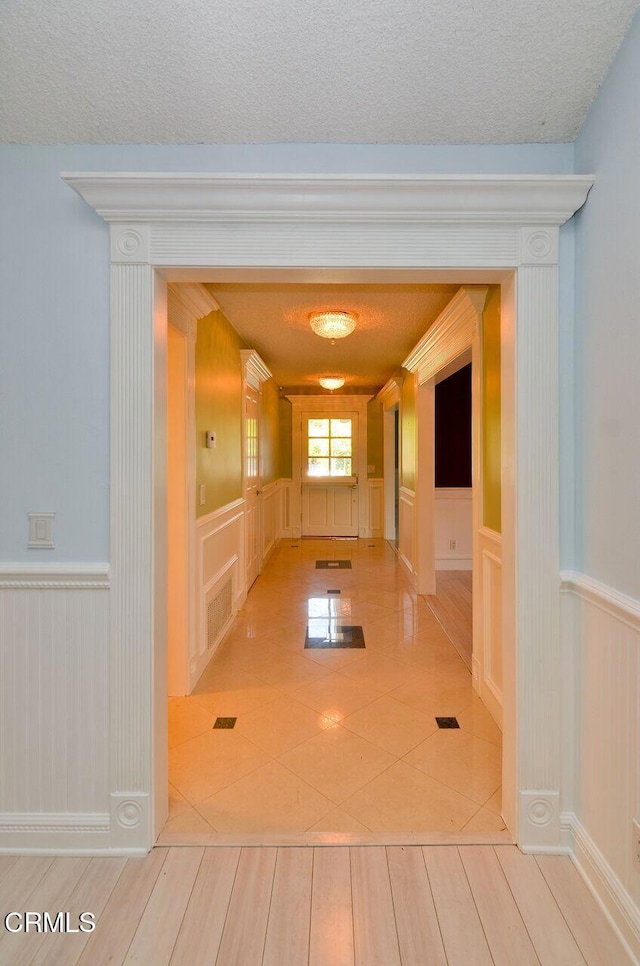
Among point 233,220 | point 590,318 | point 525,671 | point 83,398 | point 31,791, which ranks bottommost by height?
point 31,791

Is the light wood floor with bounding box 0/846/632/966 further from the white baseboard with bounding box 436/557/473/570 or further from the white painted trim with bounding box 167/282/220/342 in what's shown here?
the white baseboard with bounding box 436/557/473/570

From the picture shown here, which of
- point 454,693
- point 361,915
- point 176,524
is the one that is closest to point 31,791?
point 361,915

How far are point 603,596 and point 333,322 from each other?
8.52ft

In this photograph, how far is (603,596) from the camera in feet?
4.58

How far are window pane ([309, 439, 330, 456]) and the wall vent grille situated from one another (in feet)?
14.6

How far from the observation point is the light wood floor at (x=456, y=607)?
11.1 ft

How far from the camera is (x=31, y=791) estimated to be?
63.0 inches

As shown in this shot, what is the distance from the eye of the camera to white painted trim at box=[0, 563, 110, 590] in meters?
1.59

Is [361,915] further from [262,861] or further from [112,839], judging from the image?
[112,839]

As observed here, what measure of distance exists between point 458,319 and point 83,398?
2.33 metres

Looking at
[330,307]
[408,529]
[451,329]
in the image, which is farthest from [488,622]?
[408,529]

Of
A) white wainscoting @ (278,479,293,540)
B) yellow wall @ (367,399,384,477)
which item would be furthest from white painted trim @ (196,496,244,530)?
yellow wall @ (367,399,384,477)

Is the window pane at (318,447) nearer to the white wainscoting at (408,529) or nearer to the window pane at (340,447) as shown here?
the window pane at (340,447)

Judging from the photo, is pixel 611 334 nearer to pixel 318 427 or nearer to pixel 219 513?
pixel 219 513
